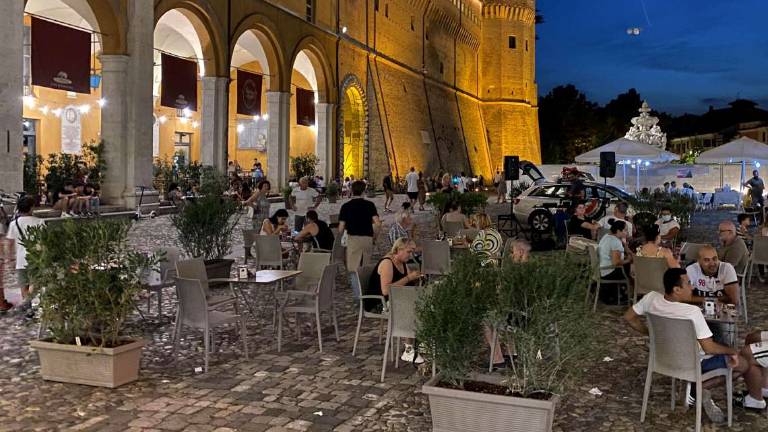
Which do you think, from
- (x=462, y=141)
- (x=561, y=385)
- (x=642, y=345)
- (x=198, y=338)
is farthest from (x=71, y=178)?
(x=462, y=141)

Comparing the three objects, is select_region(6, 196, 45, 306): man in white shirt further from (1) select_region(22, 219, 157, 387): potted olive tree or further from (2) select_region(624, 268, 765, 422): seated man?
(2) select_region(624, 268, 765, 422): seated man

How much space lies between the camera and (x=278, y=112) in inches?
918

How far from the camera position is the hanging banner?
21.7 meters

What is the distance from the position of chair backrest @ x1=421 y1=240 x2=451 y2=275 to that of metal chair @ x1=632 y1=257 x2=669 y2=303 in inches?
83.3

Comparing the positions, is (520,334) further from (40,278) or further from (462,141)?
(462,141)

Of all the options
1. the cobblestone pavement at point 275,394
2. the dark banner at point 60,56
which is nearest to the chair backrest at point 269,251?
the cobblestone pavement at point 275,394

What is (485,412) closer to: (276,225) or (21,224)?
(21,224)

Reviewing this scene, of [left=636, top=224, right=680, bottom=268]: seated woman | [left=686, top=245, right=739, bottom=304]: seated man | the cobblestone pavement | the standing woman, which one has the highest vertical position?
the standing woman

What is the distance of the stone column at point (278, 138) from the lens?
2333 centimetres

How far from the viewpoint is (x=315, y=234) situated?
30.0ft

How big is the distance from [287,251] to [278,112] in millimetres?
15197

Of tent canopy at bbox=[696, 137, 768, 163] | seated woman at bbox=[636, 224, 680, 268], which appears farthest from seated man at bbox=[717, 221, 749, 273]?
tent canopy at bbox=[696, 137, 768, 163]

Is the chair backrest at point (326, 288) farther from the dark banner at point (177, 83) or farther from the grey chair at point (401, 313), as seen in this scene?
the dark banner at point (177, 83)

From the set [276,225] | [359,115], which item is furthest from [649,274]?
[359,115]
